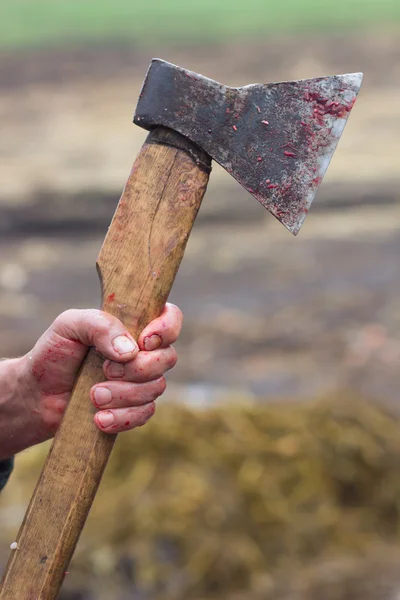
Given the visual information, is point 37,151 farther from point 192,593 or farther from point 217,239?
point 192,593

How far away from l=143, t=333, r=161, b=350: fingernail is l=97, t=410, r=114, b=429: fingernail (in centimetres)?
14

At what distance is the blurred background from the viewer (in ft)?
11.8

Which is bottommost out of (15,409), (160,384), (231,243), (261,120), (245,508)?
(245,508)

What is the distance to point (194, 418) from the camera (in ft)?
14.4

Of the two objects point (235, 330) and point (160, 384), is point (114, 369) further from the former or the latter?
point (235, 330)

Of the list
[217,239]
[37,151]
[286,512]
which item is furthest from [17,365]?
[37,151]

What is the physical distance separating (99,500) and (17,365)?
7.17 feet

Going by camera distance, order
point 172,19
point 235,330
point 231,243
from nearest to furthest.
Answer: point 235,330, point 231,243, point 172,19

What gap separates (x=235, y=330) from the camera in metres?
6.06

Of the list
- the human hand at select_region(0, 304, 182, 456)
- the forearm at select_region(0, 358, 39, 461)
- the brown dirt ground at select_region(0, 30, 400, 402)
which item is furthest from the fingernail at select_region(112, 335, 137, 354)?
the brown dirt ground at select_region(0, 30, 400, 402)

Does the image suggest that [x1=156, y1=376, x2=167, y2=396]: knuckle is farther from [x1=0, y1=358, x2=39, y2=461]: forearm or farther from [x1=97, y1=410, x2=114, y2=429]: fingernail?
[x1=0, y1=358, x2=39, y2=461]: forearm

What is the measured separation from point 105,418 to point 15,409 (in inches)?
11.9

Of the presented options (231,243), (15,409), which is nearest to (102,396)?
(15,409)

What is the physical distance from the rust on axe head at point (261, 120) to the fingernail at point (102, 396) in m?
0.48
